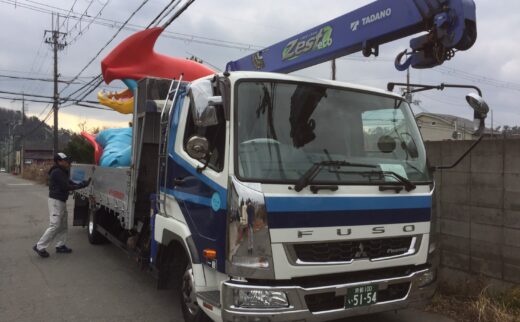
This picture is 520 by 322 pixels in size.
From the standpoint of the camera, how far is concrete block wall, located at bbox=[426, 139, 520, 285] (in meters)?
4.96

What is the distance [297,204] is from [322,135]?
763 mm

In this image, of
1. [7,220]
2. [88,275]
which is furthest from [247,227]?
Answer: [7,220]

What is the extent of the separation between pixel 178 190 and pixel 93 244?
5.32 meters

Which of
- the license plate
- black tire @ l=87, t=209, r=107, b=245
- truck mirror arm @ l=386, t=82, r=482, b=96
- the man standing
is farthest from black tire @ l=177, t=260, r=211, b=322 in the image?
black tire @ l=87, t=209, r=107, b=245

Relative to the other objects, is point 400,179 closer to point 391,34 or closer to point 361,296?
point 361,296

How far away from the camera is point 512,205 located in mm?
4953

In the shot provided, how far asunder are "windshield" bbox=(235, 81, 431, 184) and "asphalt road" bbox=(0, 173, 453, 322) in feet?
6.06

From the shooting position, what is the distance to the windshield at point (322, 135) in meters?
3.52

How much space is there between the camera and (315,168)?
3.52 metres

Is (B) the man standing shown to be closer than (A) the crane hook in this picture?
No

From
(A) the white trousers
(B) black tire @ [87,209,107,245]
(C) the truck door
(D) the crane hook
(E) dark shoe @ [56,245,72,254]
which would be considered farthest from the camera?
(B) black tire @ [87,209,107,245]

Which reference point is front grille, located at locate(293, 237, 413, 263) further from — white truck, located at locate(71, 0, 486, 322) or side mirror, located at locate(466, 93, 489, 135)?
side mirror, located at locate(466, 93, 489, 135)

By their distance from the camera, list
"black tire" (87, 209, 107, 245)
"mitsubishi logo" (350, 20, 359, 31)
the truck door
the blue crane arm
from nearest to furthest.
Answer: the truck door → the blue crane arm → "mitsubishi logo" (350, 20, 359, 31) → "black tire" (87, 209, 107, 245)

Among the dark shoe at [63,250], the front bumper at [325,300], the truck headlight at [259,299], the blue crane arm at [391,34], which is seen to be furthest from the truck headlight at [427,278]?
the dark shoe at [63,250]
